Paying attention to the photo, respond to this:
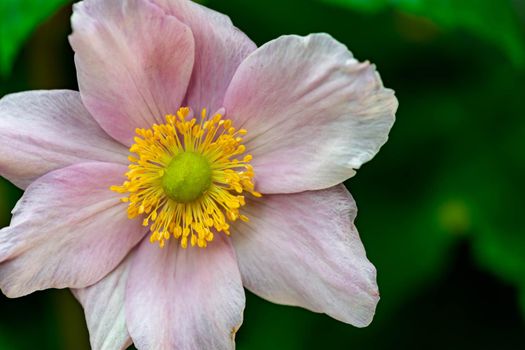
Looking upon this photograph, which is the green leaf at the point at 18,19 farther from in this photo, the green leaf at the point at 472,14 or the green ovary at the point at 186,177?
the green leaf at the point at 472,14

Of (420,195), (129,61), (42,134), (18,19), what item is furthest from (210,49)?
(420,195)

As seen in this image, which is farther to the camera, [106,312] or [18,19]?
[18,19]

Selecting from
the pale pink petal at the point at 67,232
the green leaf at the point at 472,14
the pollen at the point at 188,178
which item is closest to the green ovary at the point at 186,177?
the pollen at the point at 188,178

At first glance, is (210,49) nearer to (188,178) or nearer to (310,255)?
(188,178)

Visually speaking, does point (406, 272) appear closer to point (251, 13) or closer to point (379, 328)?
point (379, 328)

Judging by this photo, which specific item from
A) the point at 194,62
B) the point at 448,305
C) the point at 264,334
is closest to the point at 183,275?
the point at 194,62

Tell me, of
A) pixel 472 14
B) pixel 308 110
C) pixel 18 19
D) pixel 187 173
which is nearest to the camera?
pixel 308 110
